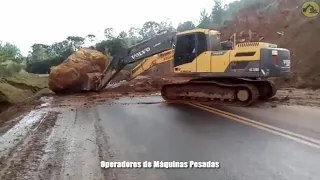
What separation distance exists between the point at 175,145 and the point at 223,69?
6891mm

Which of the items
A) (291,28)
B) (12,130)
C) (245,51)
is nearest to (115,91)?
(245,51)

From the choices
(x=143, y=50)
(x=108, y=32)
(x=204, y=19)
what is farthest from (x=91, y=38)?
(x=143, y=50)

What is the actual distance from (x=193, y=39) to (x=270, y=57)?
2917 millimetres

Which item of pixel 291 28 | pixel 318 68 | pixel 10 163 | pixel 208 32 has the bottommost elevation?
pixel 10 163

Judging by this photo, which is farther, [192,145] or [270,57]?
[270,57]

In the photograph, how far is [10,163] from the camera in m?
5.93

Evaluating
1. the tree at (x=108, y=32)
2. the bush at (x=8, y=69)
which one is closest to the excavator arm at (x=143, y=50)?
the bush at (x=8, y=69)

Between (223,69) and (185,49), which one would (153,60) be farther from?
(223,69)

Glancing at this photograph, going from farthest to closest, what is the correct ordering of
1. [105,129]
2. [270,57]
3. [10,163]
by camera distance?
[270,57] < [105,129] < [10,163]

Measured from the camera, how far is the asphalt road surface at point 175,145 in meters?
5.19

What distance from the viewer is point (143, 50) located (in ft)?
58.7

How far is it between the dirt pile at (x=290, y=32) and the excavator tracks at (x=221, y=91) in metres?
5.56

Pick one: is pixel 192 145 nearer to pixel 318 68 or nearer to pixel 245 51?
pixel 245 51

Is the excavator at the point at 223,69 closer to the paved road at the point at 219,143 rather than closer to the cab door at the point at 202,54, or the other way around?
the cab door at the point at 202,54
